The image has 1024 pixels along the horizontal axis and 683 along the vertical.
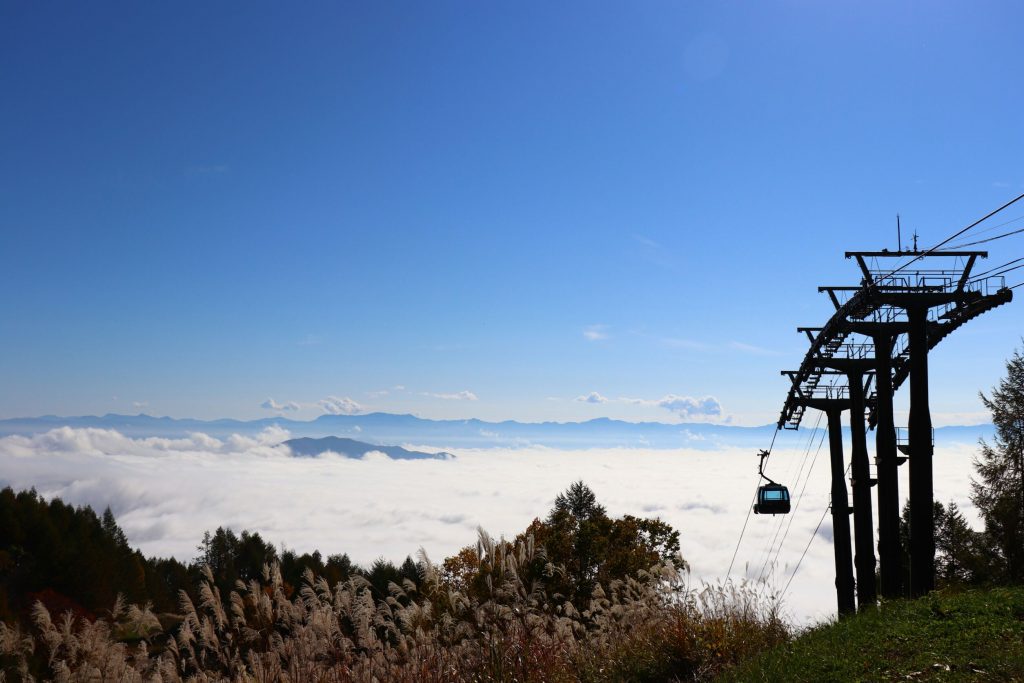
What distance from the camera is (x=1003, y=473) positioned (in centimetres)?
3809

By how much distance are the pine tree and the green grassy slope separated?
27.2 meters

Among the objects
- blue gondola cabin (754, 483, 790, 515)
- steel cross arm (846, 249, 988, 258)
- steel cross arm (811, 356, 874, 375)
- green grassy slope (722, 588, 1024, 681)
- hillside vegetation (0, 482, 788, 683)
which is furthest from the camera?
blue gondola cabin (754, 483, 790, 515)

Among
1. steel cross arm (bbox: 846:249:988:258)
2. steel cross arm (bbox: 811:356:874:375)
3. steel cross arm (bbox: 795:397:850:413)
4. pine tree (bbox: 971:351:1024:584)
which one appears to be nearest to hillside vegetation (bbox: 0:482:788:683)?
steel cross arm (bbox: 846:249:988:258)

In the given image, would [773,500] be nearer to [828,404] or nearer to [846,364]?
[828,404]

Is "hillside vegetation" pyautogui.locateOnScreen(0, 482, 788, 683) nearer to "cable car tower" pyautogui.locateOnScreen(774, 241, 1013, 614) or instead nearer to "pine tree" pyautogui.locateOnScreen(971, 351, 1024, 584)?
"cable car tower" pyautogui.locateOnScreen(774, 241, 1013, 614)

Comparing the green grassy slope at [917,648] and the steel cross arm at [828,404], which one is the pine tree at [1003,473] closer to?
the steel cross arm at [828,404]

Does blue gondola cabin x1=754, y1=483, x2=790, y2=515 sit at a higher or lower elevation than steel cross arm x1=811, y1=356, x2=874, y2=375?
lower

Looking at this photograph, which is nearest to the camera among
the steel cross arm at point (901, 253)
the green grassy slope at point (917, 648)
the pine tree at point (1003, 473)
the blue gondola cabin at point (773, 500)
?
the green grassy slope at point (917, 648)

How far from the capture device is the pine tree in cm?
3250

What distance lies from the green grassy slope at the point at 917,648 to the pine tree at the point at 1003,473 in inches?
1072

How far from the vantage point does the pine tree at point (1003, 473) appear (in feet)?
107

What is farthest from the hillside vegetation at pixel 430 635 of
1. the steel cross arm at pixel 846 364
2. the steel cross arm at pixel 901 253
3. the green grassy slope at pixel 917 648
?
the steel cross arm at pixel 846 364

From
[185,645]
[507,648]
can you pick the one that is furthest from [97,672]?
[507,648]

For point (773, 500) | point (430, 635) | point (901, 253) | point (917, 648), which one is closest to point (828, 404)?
point (773, 500)
